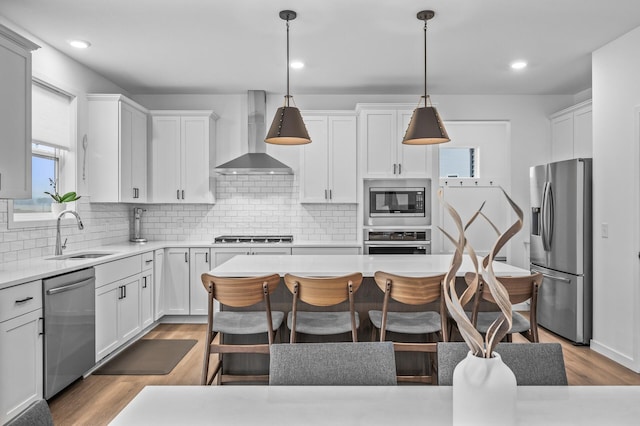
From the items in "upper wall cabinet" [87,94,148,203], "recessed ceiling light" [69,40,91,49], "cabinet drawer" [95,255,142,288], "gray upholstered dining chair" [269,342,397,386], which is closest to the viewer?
"gray upholstered dining chair" [269,342,397,386]

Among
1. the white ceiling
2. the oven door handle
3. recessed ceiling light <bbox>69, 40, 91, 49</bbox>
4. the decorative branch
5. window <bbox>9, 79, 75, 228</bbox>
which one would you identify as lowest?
the oven door handle

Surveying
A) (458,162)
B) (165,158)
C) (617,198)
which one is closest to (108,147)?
(165,158)

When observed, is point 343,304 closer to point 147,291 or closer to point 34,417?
point 34,417

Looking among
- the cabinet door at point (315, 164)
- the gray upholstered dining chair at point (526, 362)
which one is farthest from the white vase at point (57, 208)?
the gray upholstered dining chair at point (526, 362)

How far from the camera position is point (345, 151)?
5348 millimetres

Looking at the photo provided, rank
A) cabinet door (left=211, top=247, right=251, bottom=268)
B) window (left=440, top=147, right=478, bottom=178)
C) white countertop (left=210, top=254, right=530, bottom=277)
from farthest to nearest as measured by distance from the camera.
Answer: window (left=440, top=147, right=478, bottom=178) < cabinet door (left=211, top=247, right=251, bottom=268) < white countertop (left=210, top=254, right=530, bottom=277)

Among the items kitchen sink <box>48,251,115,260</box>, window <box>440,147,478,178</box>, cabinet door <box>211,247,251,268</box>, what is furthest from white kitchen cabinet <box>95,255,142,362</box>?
window <box>440,147,478,178</box>

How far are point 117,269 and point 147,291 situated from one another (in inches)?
31.1

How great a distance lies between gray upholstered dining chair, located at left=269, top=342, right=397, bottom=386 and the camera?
4.90ft

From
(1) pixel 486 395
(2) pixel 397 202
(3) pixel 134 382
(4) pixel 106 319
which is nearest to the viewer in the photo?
(1) pixel 486 395

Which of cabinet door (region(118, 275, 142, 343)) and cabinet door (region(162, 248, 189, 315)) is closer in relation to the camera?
cabinet door (region(118, 275, 142, 343))

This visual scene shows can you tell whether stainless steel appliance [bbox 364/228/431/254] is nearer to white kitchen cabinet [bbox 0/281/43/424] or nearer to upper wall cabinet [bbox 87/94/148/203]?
upper wall cabinet [bbox 87/94/148/203]

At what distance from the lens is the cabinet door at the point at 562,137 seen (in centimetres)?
521

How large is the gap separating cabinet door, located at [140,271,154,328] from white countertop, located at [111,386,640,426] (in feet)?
11.2
